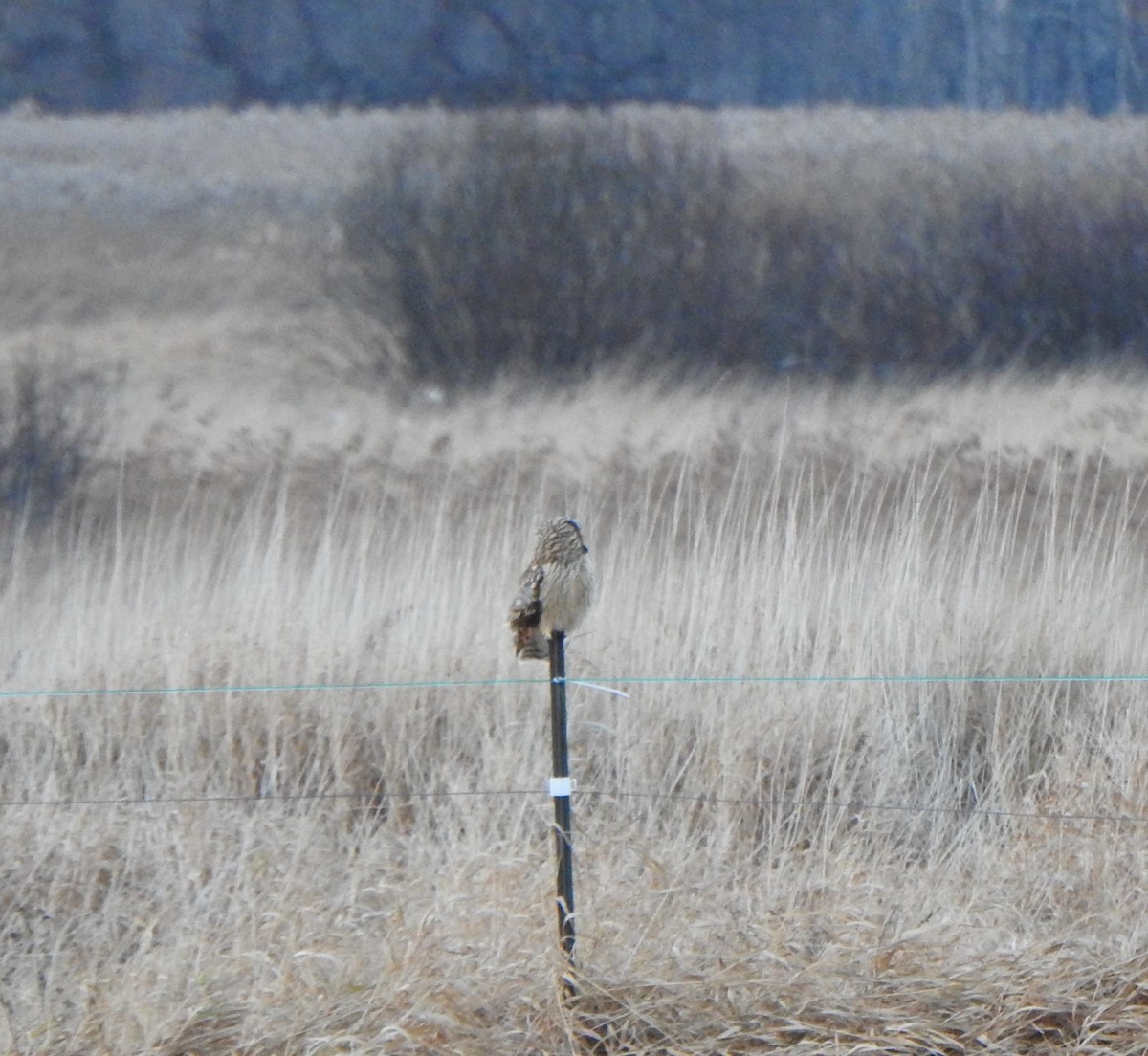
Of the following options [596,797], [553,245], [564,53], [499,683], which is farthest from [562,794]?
[564,53]

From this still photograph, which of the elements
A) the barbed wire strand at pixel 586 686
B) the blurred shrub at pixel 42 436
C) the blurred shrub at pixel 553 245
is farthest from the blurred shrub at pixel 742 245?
the barbed wire strand at pixel 586 686

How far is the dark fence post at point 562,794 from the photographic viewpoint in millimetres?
1898

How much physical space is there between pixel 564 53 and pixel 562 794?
3394 millimetres

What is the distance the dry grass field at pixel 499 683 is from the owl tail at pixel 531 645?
537 mm

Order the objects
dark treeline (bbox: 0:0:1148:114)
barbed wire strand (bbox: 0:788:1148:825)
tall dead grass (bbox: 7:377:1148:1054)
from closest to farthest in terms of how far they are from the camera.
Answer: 1. tall dead grass (bbox: 7:377:1148:1054)
2. barbed wire strand (bbox: 0:788:1148:825)
3. dark treeline (bbox: 0:0:1148:114)

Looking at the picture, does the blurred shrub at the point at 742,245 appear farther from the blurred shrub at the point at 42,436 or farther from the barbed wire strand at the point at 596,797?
the barbed wire strand at the point at 596,797

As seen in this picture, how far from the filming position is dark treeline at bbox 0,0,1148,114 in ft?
14.8

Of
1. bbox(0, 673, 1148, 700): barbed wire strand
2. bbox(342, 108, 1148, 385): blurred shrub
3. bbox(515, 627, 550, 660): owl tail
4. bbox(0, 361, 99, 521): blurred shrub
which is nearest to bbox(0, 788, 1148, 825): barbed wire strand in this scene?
bbox(0, 673, 1148, 700): barbed wire strand

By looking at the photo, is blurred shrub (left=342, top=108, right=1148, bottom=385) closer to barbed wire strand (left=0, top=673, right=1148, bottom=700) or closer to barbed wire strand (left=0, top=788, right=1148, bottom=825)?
barbed wire strand (left=0, top=673, right=1148, bottom=700)

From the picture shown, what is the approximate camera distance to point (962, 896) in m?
2.61

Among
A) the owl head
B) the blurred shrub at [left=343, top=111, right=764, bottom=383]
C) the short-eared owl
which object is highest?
the blurred shrub at [left=343, top=111, right=764, bottom=383]

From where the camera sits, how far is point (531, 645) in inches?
77.5

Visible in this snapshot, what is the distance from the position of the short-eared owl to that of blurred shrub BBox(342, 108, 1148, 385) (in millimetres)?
2646

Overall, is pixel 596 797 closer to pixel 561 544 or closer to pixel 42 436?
pixel 561 544
